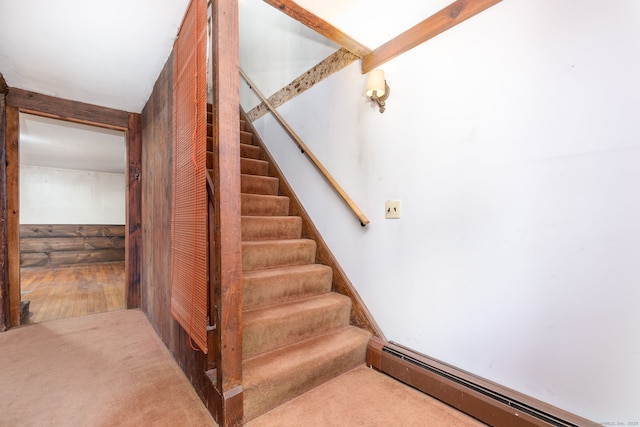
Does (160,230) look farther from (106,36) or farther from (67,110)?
(67,110)

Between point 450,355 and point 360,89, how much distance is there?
6.16 ft

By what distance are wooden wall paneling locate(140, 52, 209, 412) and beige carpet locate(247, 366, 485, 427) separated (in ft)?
1.49

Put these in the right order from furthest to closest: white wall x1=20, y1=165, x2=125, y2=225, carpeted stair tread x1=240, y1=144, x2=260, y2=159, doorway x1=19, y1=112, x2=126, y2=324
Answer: white wall x1=20, y1=165, x2=125, y2=225, doorway x1=19, y1=112, x2=126, y2=324, carpeted stair tread x1=240, y1=144, x2=260, y2=159

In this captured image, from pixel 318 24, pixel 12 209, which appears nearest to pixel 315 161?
pixel 318 24

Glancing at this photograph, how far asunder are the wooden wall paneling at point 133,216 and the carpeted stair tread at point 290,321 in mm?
2104

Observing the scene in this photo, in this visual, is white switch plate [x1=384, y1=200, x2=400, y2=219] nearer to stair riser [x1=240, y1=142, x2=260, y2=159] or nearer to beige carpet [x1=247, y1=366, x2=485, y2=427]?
beige carpet [x1=247, y1=366, x2=485, y2=427]

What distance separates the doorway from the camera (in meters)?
4.09

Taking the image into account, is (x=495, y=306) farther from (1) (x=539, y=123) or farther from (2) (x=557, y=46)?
(2) (x=557, y=46)

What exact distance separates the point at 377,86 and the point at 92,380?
2553mm

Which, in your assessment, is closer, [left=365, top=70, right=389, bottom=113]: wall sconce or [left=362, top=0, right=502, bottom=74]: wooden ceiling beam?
[left=362, top=0, right=502, bottom=74]: wooden ceiling beam

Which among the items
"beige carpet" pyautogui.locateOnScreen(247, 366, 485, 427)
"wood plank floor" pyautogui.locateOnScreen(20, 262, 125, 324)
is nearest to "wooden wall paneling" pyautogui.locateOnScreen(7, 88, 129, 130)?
"wood plank floor" pyautogui.locateOnScreen(20, 262, 125, 324)

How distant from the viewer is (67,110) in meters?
2.83

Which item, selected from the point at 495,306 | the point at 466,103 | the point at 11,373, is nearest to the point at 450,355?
the point at 495,306

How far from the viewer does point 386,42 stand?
1916 millimetres
